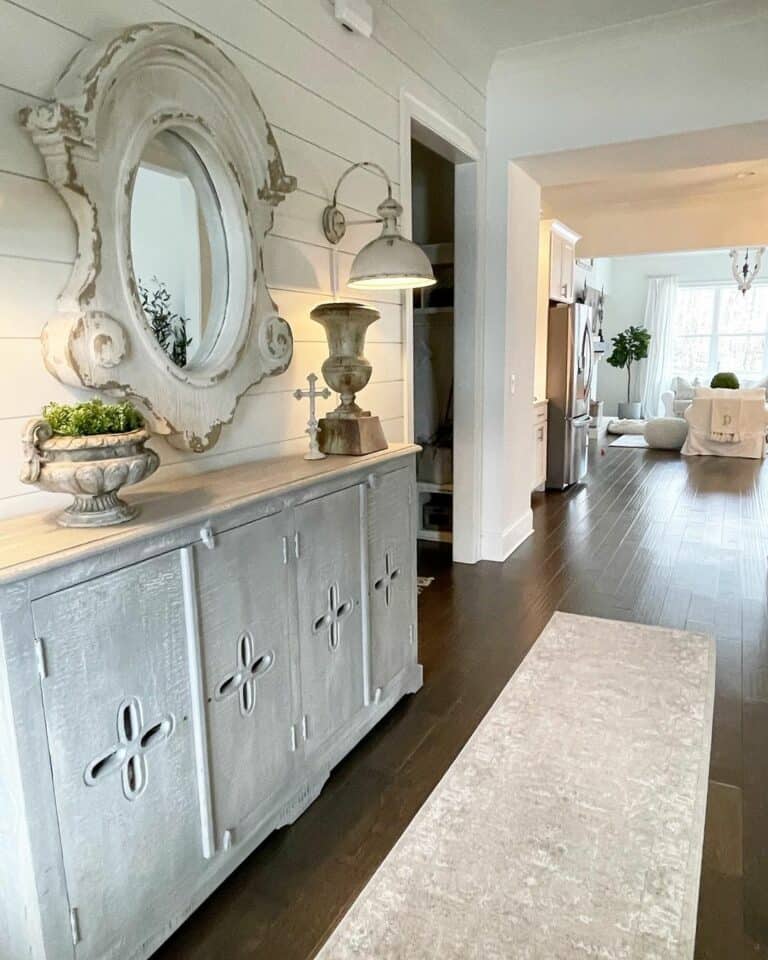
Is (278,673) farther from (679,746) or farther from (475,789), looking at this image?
(679,746)

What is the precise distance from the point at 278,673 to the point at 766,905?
1331mm

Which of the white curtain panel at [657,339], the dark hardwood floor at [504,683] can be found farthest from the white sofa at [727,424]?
the white curtain panel at [657,339]

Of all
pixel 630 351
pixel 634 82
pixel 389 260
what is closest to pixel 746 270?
pixel 630 351

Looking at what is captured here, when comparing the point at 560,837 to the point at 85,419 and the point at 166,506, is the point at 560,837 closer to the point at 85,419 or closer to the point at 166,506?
the point at 166,506

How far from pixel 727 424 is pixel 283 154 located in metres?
7.45

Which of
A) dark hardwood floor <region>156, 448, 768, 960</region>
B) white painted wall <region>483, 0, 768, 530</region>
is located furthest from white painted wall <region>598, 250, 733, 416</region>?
white painted wall <region>483, 0, 768, 530</region>

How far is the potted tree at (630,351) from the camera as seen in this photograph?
11711 millimetres

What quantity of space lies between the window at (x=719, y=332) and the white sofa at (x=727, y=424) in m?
4.03

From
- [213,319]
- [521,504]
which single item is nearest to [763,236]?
[521,504]

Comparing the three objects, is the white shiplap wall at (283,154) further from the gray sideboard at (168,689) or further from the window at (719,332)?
the window at (719,332)

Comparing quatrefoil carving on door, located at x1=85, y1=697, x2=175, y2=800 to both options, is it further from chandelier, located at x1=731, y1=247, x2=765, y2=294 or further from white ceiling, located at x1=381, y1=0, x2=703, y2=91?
chandelier, located at x1=731, y1=247, x2=765, y2=294

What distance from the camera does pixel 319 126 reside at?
2.41m

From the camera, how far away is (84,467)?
1.25 metres

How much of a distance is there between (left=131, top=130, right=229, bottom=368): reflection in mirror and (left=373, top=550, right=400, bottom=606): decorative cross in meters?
0.94
